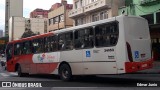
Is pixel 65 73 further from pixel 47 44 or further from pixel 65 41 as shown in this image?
pixel 47 44

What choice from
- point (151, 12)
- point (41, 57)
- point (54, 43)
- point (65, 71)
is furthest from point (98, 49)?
point (151, 12)

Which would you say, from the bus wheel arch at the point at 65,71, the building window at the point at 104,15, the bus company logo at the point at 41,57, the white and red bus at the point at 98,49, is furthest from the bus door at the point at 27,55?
the building window at the point at 104,15

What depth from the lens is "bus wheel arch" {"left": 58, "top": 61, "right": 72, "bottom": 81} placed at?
54.2ft

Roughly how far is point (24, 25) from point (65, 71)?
120291mm

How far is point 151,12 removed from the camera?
101 ft

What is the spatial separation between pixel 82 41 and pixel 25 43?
700cm

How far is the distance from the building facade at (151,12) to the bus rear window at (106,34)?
1600 centimetres

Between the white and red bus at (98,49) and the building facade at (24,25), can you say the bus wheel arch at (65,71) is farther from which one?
the building facade at (24,25)

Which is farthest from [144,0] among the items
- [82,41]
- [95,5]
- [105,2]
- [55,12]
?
[55,12]

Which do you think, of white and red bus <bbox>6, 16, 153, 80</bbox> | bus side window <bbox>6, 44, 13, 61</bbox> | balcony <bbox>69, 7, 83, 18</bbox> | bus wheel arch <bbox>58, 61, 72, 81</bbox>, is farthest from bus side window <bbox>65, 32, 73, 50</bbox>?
balcony <bbox>69, 7, 83, 18</bbox>

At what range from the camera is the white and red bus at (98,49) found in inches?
528

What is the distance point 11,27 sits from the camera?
132m

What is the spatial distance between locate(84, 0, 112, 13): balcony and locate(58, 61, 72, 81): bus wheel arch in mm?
20549

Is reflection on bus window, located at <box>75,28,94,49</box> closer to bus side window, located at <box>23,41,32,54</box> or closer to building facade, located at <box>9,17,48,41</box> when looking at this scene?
bus side window, located at <box>23,41,32,54</box>
